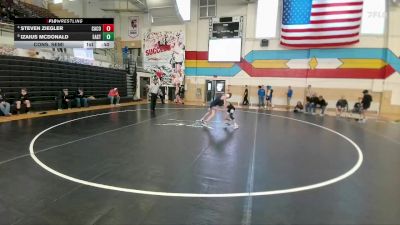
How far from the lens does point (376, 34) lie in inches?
782

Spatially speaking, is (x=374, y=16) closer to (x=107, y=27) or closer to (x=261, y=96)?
(x=261, y=96)

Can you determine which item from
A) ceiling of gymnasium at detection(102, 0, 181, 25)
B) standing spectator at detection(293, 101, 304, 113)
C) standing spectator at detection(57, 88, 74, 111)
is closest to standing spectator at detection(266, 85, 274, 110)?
standing spectator at detection(293, 101, 304, 113)

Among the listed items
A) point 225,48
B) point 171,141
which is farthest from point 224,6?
point 171,141

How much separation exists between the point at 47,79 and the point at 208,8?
49.0ft

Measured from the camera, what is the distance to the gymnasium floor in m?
3.56

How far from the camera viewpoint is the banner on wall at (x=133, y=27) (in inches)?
1076

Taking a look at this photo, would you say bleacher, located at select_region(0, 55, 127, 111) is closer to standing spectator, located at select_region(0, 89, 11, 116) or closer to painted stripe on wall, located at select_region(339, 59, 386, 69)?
standing spectator, located at select_region(0, 89, 11, 116)

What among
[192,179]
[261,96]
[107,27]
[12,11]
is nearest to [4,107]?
[107,27]

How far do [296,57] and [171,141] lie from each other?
56.0 feet

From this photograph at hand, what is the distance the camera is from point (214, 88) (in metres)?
25.0

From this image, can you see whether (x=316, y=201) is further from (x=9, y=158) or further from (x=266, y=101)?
(x=266, y=101)

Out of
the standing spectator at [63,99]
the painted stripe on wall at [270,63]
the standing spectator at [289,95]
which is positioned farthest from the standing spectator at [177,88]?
the standing spectator at [63,99]

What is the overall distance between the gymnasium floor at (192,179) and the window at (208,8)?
58.8ft
